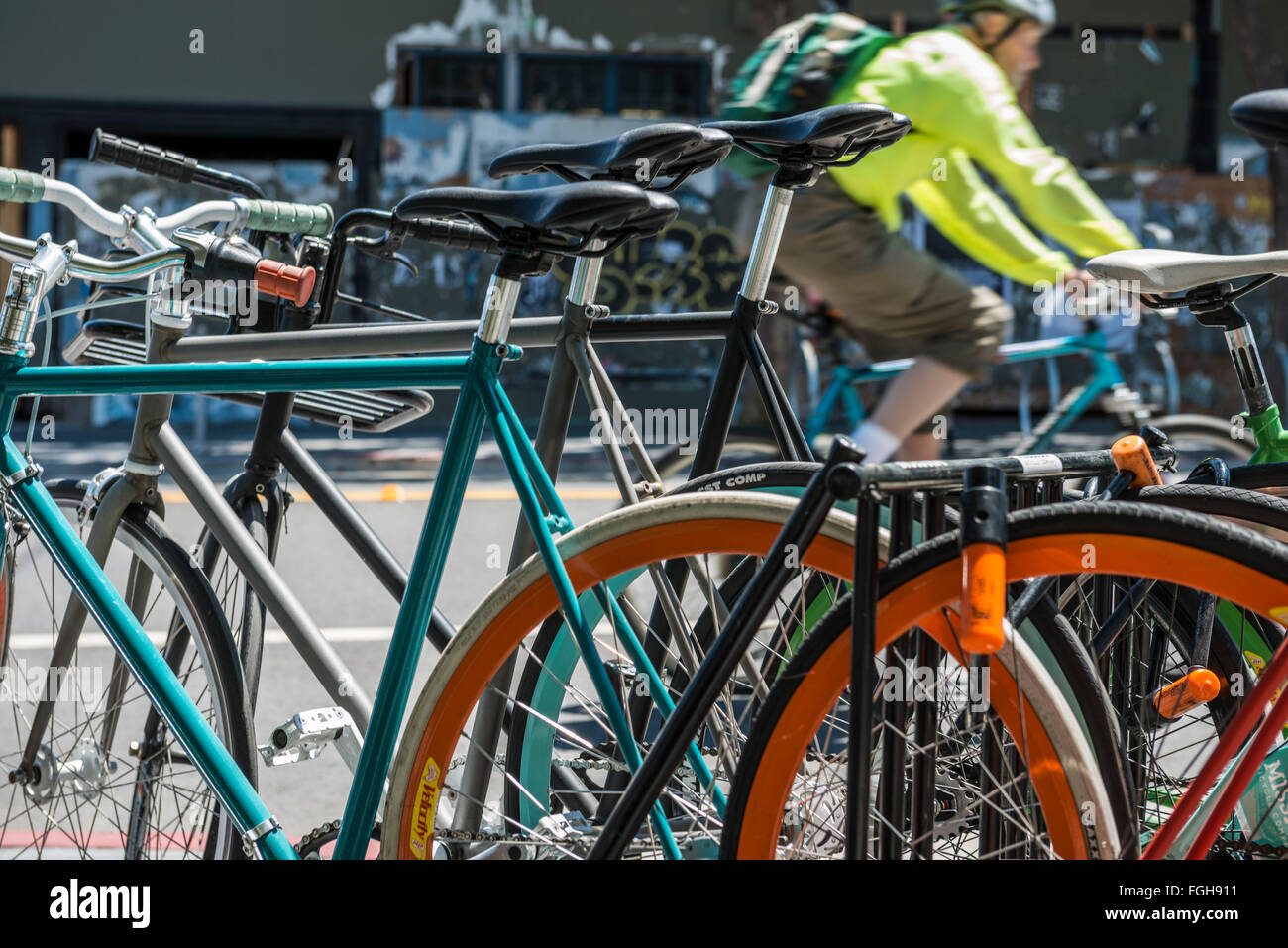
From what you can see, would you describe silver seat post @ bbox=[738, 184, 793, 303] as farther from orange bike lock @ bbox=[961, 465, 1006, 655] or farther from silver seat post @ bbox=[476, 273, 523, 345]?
orange bike lock @ bbox=[961, 465, 1006, 655]

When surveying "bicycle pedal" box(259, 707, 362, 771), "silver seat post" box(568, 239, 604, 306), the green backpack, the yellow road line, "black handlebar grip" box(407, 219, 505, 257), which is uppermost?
the green backpack

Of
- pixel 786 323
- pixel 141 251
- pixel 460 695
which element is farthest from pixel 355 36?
pixel 460 695

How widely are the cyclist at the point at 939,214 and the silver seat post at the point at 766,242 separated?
163cm

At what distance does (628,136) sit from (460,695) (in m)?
0.89

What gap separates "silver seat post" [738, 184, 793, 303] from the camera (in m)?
2.69

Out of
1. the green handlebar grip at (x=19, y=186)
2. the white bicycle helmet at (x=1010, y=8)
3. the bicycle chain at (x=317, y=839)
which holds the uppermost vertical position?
the white bicycle helmet at (x=1010, y=8)

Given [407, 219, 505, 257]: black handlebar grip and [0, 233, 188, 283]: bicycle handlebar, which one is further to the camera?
[407, 219, 505, 257]: black handlebar grip

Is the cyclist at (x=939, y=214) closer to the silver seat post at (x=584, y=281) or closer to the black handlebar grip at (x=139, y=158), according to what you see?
the silver seat post at (x=584, y=281)

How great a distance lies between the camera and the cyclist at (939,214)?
4238mm

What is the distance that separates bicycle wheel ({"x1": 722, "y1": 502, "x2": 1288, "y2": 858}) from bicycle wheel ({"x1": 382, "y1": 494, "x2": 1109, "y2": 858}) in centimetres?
13

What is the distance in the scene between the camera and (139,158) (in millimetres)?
2805

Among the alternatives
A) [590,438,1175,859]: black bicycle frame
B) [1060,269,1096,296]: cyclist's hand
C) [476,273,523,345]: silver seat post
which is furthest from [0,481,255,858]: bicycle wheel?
[1060,269,1096,296]: cyclist's hand

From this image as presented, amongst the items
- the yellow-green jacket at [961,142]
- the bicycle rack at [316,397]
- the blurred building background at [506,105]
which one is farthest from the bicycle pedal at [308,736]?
the blurred building background at [506,105]
